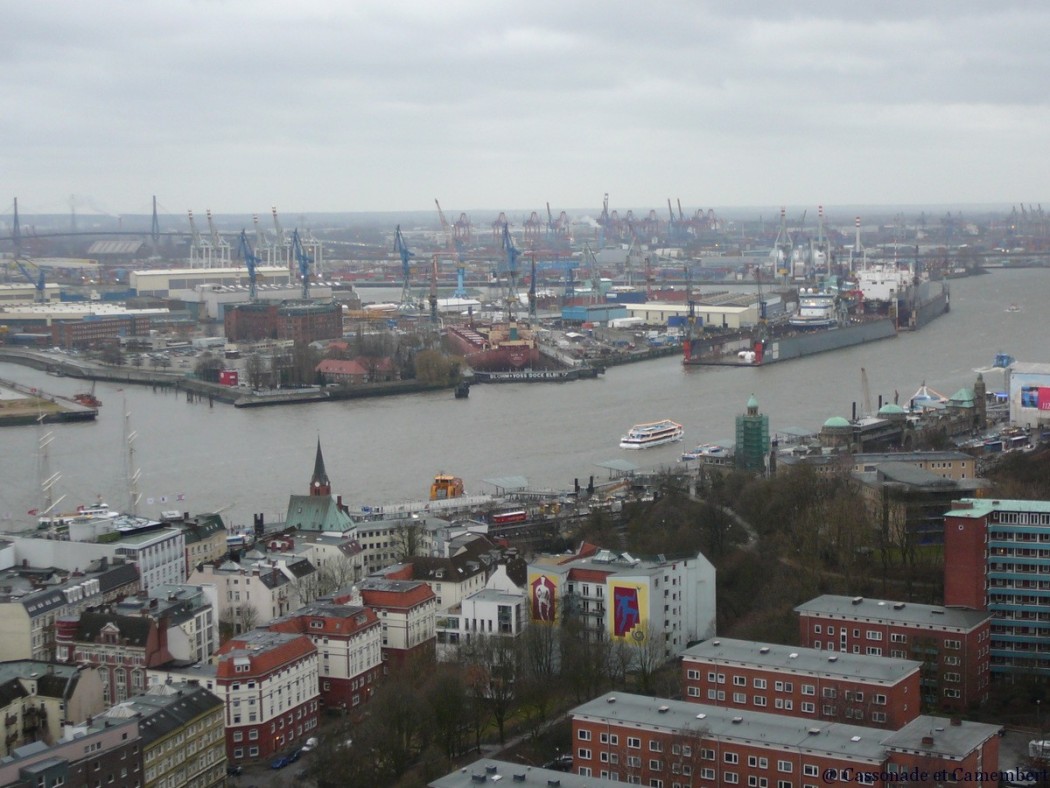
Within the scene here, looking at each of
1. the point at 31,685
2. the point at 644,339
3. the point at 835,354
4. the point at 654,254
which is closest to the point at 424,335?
the point at 644,339

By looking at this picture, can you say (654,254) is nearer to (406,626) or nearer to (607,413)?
(607,413)

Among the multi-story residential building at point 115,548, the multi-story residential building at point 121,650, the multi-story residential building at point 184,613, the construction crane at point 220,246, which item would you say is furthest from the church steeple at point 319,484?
the construction crane at point 220,246

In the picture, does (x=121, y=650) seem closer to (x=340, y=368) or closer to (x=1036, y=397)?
(x=1036, y=397)

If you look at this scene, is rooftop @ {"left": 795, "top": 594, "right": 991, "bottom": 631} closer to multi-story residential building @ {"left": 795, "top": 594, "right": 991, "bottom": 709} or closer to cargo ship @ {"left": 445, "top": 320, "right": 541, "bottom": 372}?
multi-story residential building @ {"left": 795, "top": 594, "right": 991, "bottom": 709}

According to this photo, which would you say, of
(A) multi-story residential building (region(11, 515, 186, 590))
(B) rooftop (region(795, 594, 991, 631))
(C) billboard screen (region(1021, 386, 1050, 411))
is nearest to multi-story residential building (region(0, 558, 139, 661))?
(A) multi-story residential building (region(11, 515, 186, 590))

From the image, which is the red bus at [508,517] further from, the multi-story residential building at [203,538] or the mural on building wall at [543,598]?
the mural on building wall at [543,598]

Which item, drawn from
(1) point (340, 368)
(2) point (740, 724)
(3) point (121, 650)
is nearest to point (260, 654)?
(3) point (121, 650)
